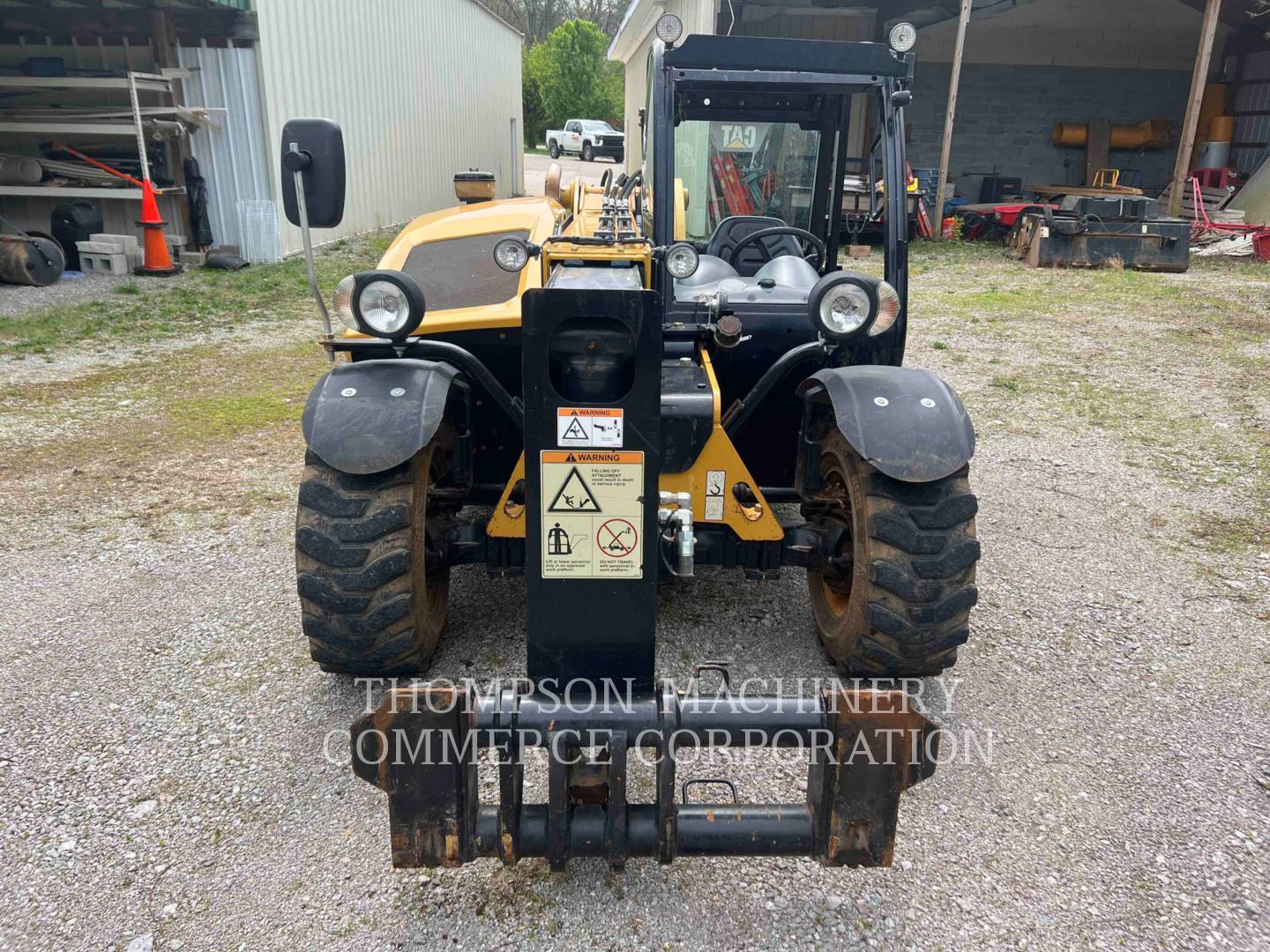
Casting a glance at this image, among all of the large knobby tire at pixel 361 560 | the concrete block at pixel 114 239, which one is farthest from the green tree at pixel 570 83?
the large knobby tire at pixel 361 560

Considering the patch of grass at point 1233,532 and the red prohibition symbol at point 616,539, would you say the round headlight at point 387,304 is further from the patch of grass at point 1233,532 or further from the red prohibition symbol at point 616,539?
the patch of grass at point 1233,532

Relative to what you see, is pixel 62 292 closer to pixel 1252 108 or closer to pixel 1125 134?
pixel 1125 134

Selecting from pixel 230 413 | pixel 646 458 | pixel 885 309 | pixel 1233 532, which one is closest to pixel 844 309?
pixel 885 309

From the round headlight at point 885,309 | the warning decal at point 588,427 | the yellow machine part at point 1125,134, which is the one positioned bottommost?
the warning decal at point 588,427

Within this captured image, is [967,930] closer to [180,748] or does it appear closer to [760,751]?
[760,751]

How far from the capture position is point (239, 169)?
1238 cm

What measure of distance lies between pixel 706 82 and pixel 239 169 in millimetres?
10380

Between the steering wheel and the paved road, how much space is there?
23.7 m

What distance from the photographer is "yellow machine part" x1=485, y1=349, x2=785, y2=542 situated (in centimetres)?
324

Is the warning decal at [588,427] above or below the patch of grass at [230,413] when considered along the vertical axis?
above

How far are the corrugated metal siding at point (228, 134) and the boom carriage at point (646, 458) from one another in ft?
28.4

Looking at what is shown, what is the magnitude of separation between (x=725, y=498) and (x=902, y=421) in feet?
2.19

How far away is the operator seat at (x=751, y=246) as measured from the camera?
4691 millimetres

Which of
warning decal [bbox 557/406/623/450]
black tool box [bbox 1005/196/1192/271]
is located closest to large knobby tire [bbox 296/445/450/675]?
warning decal [bbox 557/406/623/450]
